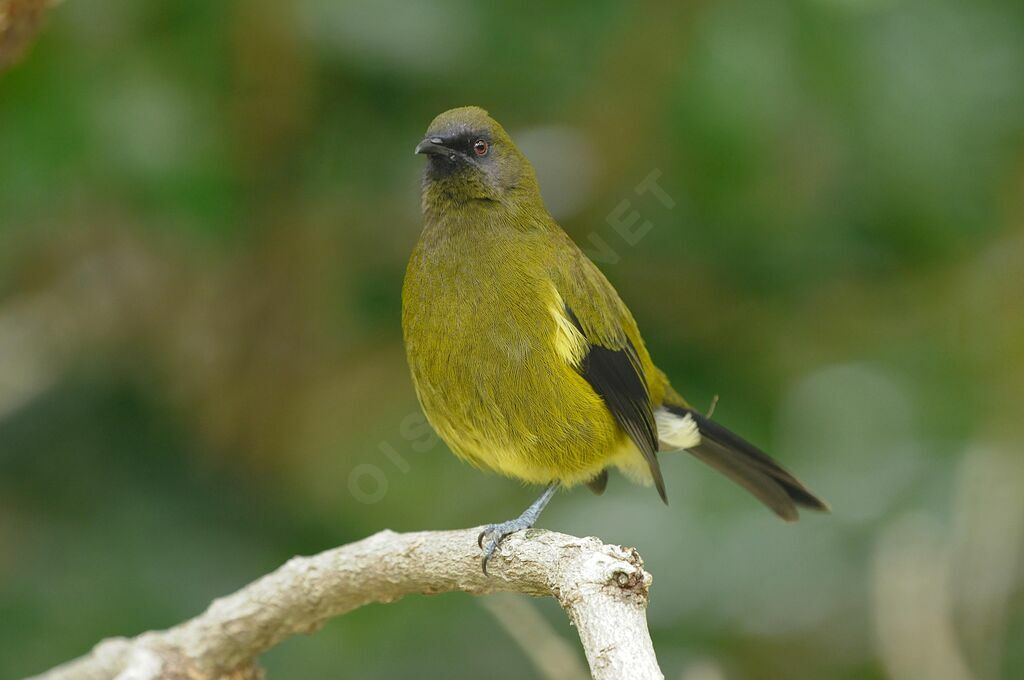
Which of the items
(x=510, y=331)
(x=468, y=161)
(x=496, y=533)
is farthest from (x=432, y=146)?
(x=496, y=533)

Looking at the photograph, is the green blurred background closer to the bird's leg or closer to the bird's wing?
the bird's leg

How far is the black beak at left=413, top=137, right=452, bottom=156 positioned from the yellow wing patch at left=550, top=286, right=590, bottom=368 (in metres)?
0.49

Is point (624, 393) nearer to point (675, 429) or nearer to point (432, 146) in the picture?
point (675, 429)

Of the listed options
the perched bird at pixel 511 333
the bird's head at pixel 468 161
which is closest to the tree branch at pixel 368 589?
the perched bird at pixel 511 333

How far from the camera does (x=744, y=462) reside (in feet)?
13.0

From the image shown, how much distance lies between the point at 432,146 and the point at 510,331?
1.87 ft

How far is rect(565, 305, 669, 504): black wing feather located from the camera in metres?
3.45

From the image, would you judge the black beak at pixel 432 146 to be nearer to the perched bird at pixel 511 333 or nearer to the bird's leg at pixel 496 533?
the perched bird at pixel 511 333

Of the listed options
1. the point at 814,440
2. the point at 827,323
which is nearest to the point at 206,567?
the point at 814,440

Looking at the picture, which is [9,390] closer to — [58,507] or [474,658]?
[58,507]

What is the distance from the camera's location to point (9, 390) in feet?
15.2

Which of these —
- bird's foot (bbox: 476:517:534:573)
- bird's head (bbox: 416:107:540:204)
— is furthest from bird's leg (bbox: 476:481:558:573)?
bird's head (bbox: 416:107:540:204)

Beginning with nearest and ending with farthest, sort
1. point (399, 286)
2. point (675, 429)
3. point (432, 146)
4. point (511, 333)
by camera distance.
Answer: point (511, 333) → point (432, 146) → point (675, 429) → point (399, 286)

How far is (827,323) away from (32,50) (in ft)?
10.3
